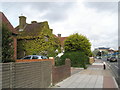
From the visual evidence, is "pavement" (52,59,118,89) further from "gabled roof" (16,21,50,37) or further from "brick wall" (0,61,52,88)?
"gabled roof" (16,21,50,37)

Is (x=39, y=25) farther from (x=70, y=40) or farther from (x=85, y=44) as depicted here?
(x=85, y=44)

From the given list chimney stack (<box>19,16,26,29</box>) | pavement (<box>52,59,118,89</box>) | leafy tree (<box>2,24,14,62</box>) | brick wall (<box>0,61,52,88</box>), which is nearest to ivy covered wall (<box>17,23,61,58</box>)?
chimney stack (<box>19,16,26,29</box>)

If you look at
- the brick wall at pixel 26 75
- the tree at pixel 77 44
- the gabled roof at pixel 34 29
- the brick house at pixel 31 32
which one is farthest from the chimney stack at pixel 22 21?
the brick wall at pixel 26 75

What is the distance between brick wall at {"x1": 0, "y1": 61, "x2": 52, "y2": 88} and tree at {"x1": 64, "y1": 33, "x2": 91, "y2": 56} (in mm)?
24848

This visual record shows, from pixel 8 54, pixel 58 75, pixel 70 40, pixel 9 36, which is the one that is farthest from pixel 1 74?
pixel 70 40

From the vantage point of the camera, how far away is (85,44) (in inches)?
1353

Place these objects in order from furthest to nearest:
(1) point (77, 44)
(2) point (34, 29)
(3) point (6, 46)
Result: (1) point (77, 44), (2) point (34, 29), (3) point (6, 46)

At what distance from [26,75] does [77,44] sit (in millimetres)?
28125

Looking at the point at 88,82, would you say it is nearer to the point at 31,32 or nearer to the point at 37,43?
the point at 37,43

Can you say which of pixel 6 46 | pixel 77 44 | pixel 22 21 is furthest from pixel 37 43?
pixel 6 46

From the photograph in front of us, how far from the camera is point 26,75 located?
20.1ft

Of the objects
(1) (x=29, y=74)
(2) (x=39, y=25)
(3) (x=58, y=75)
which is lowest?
(3) (x=58, y=75)

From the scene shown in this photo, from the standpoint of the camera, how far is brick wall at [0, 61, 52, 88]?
482cm

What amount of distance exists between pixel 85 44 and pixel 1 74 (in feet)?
100
